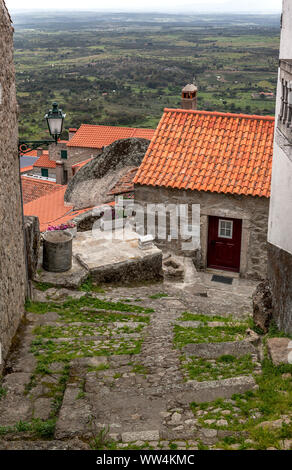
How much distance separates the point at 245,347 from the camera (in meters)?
7.15

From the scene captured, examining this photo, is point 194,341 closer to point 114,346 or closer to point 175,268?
point 114,346

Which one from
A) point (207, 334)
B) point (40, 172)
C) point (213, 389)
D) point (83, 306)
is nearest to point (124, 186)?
point (83, 306)

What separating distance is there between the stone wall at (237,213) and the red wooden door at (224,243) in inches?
8.6

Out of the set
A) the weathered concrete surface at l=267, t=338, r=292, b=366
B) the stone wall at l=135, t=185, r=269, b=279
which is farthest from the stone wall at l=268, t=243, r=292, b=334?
the stone wall at l=135, t=185, r=269, b=279

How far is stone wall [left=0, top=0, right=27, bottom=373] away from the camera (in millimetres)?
6973

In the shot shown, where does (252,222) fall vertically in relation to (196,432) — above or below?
below

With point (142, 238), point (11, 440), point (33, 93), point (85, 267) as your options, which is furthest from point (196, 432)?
point (33, 93)

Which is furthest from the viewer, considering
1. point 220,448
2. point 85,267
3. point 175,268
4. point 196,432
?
point 175,268

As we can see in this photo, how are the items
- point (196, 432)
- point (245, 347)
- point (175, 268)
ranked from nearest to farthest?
point (196, 432) → point (245, 347) → point (175, 268)

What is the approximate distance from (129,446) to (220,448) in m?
0.81

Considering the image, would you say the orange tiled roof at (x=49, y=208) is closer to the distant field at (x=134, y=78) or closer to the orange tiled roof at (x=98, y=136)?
the orange tiled roof at (x=98, y=136)

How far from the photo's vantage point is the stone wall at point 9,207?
6973 millimetres

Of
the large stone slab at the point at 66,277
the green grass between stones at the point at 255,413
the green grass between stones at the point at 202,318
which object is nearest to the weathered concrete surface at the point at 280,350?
the green grass between stones at the point at 255,413

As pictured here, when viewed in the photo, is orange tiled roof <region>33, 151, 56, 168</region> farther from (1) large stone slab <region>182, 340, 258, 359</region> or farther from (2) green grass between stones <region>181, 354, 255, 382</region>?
(2) green grass between stones <region>181, 354, 255, 382</region>
